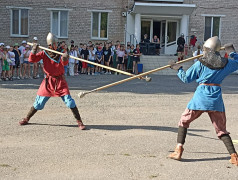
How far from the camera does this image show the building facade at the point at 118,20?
87.6 ft

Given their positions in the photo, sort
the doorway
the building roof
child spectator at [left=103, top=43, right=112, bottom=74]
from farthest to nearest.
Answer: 1. the doorway
2. the building roof
3. child spectator at [left=103, top=43, right=112, bottom=74]

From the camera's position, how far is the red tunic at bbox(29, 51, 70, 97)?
801 cm

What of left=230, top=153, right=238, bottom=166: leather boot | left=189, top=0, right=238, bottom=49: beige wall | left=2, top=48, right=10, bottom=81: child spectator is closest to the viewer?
left=230, top=153, right=238, bottom=166: leather boot

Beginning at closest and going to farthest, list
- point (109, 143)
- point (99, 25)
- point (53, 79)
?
point (109, 143) → point (53, 79) → point (99, 25)

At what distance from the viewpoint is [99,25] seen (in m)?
27.7

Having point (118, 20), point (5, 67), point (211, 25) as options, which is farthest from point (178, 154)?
point (211, 25)

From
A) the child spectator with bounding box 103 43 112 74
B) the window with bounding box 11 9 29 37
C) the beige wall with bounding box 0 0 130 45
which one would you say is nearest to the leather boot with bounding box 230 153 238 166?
the child spectator with bounding box 103 43 112 74

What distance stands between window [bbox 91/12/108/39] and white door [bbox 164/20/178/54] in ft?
15.1

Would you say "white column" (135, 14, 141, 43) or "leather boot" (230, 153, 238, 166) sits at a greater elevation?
"white column" (135, 14, 141, 43)

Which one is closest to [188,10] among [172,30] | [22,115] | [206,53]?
[172,30]

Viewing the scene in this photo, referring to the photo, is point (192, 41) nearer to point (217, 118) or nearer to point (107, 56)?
point (107, 56)

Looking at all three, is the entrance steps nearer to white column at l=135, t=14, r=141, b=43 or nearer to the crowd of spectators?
the crowd of spectators

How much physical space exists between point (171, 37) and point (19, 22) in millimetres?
10959

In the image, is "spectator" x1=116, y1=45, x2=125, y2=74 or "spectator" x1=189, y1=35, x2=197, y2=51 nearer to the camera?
"spectator" x1=116, y1=45, x2=125, y2=74
